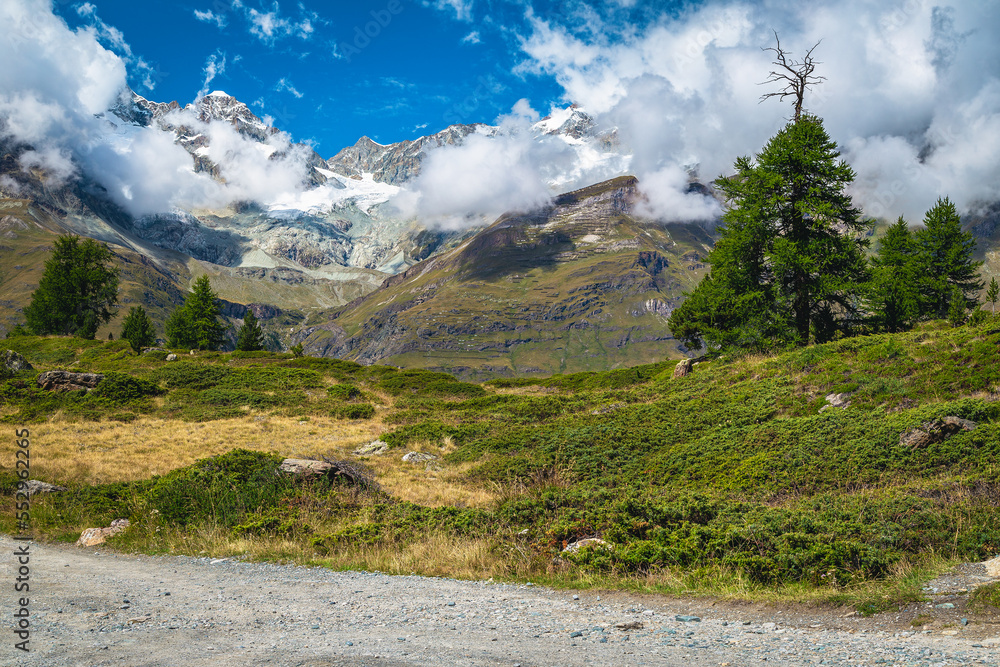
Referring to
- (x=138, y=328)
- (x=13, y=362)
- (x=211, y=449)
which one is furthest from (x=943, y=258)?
(x=138, y=328)

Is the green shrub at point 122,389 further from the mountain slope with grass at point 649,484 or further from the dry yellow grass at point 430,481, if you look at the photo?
the dry yellow grass at point 430,481

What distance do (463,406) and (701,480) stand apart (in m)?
25.9

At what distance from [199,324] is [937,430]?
80983 mm

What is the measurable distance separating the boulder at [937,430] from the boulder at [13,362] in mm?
44687

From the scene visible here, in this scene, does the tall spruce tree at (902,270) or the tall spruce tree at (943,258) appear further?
the tall spruce tree at (943,258)

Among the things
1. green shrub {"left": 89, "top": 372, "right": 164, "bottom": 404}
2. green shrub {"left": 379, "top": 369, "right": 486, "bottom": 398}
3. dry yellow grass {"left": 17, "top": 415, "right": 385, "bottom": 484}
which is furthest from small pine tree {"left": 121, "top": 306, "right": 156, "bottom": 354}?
dry yellow grass {"left": 17, "top": 415, "right": 385, "bottom": 484}

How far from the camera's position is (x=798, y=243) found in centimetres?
2920

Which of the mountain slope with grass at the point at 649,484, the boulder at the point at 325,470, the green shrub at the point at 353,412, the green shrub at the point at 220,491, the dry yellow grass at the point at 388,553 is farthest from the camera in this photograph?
the green shrub at the point at 353,412

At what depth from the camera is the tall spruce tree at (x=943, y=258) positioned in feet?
177

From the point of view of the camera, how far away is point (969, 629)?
17.1 ft

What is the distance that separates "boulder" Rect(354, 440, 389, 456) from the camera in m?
24.8

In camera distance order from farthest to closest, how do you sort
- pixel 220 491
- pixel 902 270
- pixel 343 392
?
1. pixel 902 270
2. pixel 343 392
3. pixel 220 491

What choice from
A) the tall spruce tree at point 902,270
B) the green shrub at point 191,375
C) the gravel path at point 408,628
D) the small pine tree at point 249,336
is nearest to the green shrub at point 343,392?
the green shrub at point 191,375

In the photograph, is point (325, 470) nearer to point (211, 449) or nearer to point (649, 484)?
point (649, 484)
